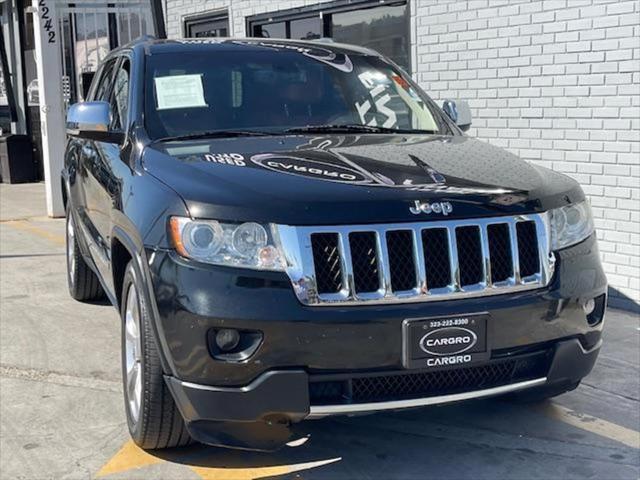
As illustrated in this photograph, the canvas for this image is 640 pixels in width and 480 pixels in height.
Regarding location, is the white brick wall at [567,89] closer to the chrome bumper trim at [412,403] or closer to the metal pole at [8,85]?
the chrome bumper trim at [412,403]

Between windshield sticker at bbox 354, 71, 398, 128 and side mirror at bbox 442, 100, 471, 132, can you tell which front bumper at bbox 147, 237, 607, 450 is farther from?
side mirror at bbox 442, 100, 471, 132

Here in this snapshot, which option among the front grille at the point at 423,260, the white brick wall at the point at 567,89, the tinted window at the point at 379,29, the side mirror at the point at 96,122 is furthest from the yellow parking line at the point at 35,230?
the front grille at the point at 423,260

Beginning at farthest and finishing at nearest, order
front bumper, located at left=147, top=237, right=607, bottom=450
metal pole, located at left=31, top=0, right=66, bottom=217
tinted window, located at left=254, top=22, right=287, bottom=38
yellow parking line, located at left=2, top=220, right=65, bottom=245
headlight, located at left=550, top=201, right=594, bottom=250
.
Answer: metal pole, located at left=31, top=0, right=66, bottom=217, tinted window, located at left=254, top=22, right=287, bottom=38, yellow parking line, located at left=2, top=220, right=65, bottom=245, headlight, located at left=550, top=201, right=594, bottom=250, front bumper, located at left=147, top=237, right=607, bottom=450

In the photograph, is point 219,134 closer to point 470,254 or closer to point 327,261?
point 327,261

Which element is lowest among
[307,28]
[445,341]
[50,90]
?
[445,341]

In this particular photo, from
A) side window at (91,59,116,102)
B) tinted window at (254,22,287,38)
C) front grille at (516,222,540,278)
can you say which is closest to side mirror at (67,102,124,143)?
side window at (91,59,116,102)

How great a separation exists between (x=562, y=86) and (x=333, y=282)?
14.2ft

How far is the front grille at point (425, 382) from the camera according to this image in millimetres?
3023

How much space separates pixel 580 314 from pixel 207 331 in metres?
1.54

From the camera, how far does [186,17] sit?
39.1 feet

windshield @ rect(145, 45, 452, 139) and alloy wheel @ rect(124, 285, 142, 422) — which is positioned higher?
Answer: windshield @ rect(145, 45, 452, 139)

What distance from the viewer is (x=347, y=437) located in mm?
3834

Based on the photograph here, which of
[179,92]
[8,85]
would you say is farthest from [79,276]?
[8,85]

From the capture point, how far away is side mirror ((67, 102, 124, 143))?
13.9 feet
